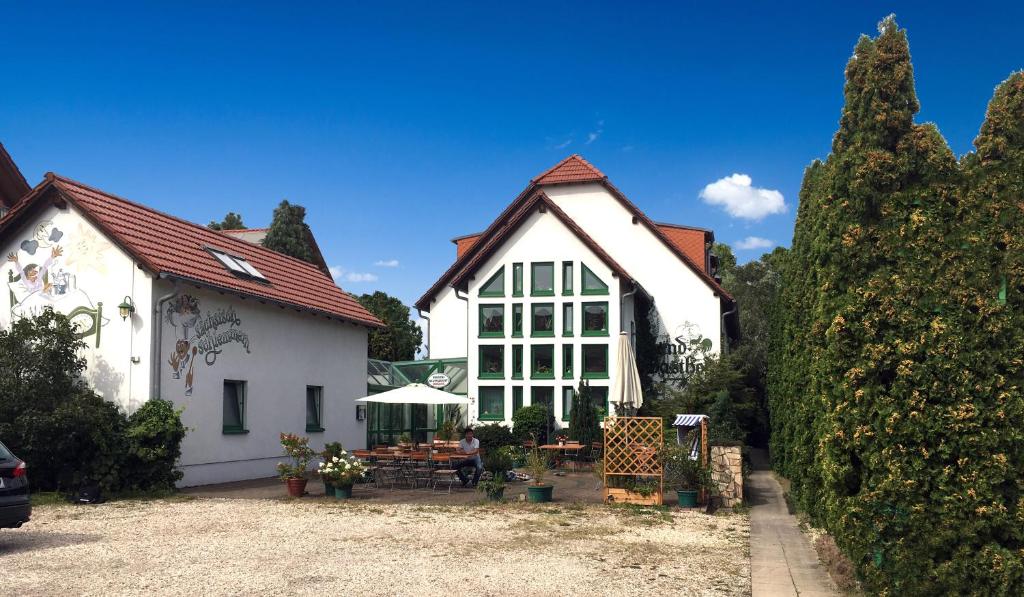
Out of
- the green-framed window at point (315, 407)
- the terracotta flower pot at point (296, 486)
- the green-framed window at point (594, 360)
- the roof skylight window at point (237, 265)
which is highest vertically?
the roof skylight window at point (237, 265)

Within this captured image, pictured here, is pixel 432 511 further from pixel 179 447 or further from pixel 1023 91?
pixel 1023 91

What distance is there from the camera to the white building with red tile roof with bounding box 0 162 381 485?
56.3 feet

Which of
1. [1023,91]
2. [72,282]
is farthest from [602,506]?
[72,282]

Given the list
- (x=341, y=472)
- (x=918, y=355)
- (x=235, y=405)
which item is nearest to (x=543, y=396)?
(x=235, y=405)

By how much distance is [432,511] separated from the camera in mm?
14617

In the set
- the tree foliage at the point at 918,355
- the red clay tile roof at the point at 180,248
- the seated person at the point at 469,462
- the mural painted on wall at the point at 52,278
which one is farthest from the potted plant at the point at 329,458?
the tree foliage at the point at 918,355

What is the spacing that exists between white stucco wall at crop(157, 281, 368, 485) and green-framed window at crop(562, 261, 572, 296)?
8458mm

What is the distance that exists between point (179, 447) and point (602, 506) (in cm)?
862

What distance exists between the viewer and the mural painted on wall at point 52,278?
17516mm

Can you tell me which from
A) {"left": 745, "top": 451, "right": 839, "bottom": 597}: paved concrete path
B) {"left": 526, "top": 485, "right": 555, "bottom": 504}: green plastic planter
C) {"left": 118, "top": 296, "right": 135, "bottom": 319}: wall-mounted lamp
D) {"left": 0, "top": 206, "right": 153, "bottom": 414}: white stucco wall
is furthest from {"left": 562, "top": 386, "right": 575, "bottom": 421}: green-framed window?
{"left": 118, "top": 296, "right": 135, "bottom": 319}: wall-mounted lamp

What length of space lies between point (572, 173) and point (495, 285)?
19.8ft

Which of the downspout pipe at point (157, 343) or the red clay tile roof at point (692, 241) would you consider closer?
the downspout pipe at point (157, 343)

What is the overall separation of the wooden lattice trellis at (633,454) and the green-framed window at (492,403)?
14709mm

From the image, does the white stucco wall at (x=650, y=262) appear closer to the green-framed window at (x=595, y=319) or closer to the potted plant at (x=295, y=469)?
the green-framed window at (x=595, y=319)
